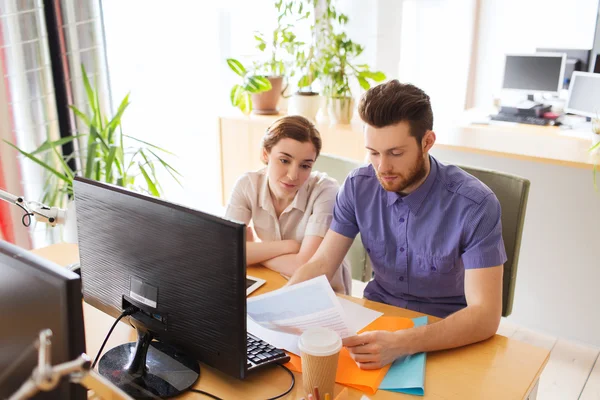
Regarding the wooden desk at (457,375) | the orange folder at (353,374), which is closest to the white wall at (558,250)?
the wooden desk at (457,375)

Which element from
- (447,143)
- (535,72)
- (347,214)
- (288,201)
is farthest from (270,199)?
(535,72)

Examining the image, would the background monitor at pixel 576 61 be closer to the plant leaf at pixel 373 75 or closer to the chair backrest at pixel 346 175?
the plant leaf at pixel 373 75

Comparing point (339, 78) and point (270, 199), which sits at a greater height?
point (339, 78)

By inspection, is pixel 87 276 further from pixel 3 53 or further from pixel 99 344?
pixel 3 53

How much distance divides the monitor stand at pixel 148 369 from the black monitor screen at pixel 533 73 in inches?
150

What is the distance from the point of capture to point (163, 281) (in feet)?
3.22

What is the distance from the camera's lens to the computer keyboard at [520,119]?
145 inches

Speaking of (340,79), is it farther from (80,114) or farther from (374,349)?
(374,349)

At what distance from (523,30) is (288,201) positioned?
406 cm

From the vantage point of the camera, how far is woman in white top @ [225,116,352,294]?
1.68m

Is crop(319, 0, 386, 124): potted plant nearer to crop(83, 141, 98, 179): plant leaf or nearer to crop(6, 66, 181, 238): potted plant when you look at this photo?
crop(6, 66, 181, 238): potted plant

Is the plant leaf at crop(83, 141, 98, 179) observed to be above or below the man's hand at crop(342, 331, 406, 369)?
above

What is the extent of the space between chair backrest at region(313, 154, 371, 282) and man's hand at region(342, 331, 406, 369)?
0.82m

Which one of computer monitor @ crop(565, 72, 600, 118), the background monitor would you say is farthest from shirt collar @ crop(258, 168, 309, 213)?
the background monitor
